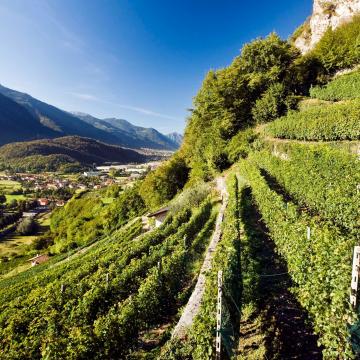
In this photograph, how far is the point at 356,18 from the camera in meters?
45.0

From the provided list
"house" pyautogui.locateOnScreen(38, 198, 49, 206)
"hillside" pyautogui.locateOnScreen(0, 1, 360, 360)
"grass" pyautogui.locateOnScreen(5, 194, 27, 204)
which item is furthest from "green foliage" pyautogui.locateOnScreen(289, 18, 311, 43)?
"grass" pyautogui.locateOnScreen(5, 194, 27, 204)

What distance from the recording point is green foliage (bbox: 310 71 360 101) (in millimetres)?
30766

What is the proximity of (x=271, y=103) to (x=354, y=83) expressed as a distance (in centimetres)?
1019

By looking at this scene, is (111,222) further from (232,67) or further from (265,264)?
(265,264)

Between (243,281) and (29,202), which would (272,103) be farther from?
(29,202)

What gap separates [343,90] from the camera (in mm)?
32688

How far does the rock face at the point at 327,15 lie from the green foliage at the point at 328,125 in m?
36.3

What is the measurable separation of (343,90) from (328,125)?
14.1m

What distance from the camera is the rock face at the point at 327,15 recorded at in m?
49.5

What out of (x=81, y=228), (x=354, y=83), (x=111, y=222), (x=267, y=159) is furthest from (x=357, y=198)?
(x=81, y=228)

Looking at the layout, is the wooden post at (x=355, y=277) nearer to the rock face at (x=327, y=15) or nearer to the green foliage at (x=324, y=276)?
the green foliage at (x=324, y=276)

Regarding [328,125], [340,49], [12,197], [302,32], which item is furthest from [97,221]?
[12,197]

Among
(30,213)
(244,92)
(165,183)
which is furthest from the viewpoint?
(30,213)

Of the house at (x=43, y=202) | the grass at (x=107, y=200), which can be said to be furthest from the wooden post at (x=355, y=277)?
the house at (x=43, y=202)
